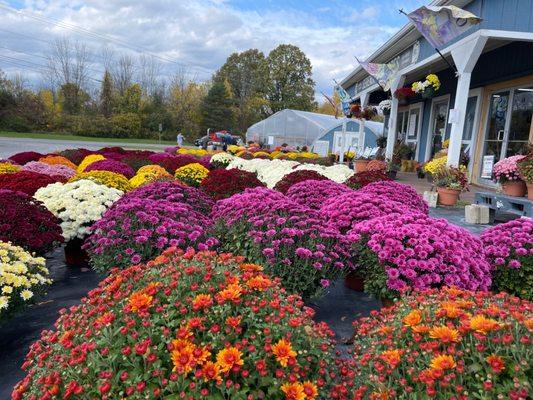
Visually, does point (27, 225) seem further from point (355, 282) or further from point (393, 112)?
point (393, 112)

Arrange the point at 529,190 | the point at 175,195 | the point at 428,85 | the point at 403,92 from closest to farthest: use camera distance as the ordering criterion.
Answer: the point at 175,195 < the point at 529,190 < the point at 428,85 < the point at 403,92

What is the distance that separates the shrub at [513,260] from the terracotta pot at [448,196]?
3.97 m

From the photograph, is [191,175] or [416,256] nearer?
[416,256]

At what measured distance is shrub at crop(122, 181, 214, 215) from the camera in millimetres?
4617

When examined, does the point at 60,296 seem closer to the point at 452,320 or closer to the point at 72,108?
the point at 452,320

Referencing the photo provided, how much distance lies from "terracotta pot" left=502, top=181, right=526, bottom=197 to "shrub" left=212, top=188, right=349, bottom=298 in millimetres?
4512

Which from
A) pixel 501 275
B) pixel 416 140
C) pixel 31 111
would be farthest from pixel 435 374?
pixel 31 111

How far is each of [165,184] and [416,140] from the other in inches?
491

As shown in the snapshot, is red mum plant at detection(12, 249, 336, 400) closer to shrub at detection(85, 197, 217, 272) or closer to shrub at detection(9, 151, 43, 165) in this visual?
shrub at detection(85, 197, 217, 272)

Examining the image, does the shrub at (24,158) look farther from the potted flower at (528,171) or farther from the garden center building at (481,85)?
the potted flower at (528,171)

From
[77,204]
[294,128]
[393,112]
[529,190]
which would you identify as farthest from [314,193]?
[294,128]

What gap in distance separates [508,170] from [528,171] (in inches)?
18.6

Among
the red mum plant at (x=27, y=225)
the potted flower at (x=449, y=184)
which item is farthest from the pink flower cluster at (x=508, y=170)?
the red mum plant at (x=27, y=225)

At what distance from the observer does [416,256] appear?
316 cm
